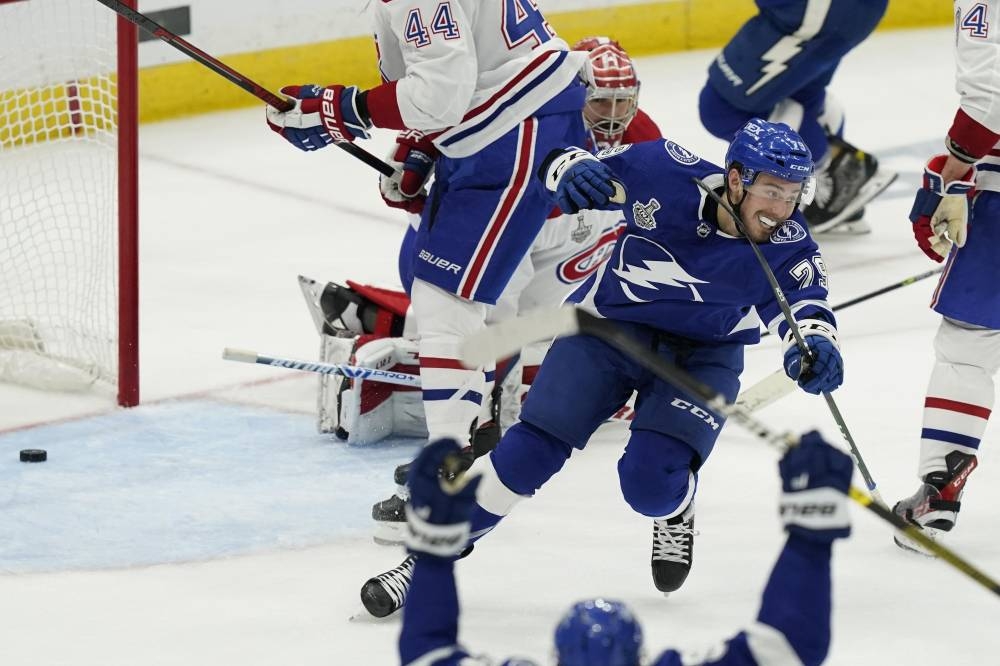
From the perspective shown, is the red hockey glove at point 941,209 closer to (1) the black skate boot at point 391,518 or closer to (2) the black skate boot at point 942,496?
(2) the black skate boot at point 942,496

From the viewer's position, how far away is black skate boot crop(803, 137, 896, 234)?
251 inches

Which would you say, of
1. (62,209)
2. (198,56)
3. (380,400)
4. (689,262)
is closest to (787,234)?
(689,262)

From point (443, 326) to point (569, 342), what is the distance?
22.3 inches

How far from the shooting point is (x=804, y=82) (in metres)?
6.05

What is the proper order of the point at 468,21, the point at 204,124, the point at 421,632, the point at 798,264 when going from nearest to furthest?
1. the point at 421,632
2. the point at 798,264
3. the point at 468,21
4. the point at 204,124

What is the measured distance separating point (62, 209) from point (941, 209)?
2.66m

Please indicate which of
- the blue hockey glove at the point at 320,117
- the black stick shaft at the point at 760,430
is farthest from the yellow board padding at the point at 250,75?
the black stick shaft at the point at 760,430

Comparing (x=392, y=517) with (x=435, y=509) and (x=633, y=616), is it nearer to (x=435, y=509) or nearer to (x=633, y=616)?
(x=435, y=509)

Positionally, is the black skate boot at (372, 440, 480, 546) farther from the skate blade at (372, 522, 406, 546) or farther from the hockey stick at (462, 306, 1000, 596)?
the hockey stick at (462, 306, 1000, 596)

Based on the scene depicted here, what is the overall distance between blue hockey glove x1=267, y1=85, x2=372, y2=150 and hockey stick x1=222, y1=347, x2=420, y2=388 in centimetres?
55

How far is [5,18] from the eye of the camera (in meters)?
4.97

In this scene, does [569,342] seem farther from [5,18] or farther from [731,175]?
[5,18]

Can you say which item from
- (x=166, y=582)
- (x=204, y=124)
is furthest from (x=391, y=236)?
(x=166, y=582)

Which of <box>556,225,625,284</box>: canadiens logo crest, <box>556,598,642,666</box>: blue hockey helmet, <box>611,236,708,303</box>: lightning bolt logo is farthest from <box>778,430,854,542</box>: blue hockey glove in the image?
<box>556,225,625,284</box>: canadiens logo crest
